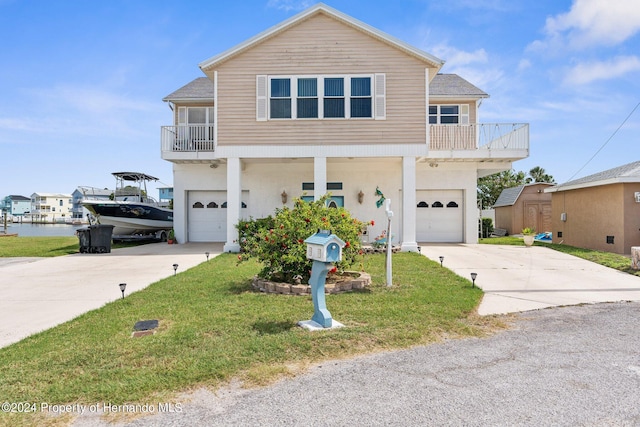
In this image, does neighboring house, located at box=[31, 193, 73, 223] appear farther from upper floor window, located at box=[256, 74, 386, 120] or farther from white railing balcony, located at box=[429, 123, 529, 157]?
white railing balcony, located at box=[429, 123, 529, 157]

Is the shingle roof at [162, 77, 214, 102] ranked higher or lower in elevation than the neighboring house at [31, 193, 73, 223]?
higher

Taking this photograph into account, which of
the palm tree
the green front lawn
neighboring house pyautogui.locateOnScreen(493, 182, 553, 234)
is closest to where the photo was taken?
the green front lawn

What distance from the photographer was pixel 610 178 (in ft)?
39.9

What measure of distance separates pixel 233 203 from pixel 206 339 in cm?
937

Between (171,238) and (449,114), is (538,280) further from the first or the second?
(171,238)

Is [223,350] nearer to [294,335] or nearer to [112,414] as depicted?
[294,335]

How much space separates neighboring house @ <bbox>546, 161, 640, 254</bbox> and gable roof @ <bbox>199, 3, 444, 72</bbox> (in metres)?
7.17

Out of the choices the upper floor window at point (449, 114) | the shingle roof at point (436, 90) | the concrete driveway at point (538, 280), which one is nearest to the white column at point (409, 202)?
the concrete driveway at point (538, 280)

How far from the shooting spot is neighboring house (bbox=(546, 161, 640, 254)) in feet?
38.8

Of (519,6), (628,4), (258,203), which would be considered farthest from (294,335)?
(628,4)

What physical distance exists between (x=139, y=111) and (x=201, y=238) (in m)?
6.24

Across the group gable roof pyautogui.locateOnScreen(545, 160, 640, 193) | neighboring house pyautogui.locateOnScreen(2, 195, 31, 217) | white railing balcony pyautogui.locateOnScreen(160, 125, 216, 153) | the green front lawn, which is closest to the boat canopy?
white railing balcony pyautogui.locateOnScreen(160, 125, 216, 153)

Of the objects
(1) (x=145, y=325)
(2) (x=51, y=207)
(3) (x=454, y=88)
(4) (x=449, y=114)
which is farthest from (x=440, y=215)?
(2) (x=51, y=207)

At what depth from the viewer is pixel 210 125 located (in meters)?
14.6
